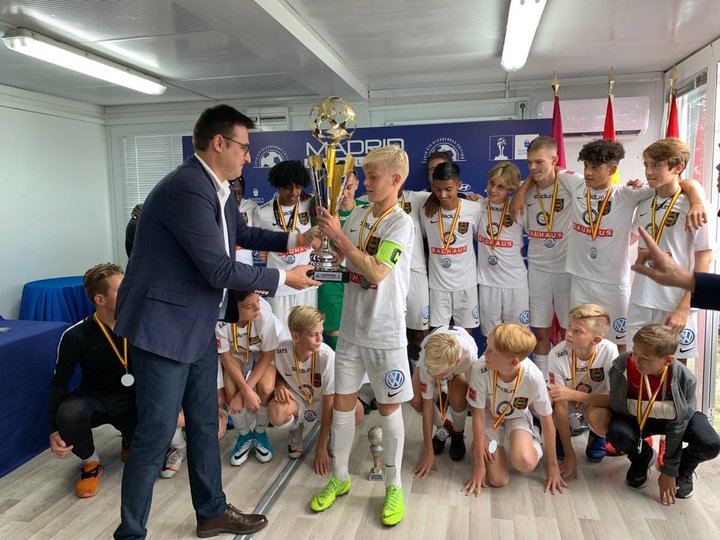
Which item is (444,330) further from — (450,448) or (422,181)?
(422,181)

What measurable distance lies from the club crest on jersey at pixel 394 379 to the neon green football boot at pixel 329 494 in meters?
0.62

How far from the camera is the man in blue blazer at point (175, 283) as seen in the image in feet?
6.24

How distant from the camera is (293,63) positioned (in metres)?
4.81

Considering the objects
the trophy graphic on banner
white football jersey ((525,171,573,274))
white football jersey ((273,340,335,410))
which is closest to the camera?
the trophy graphic on banner

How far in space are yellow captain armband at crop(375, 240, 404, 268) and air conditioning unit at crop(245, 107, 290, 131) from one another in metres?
5.49

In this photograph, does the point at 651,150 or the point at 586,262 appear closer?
the point at 651,150

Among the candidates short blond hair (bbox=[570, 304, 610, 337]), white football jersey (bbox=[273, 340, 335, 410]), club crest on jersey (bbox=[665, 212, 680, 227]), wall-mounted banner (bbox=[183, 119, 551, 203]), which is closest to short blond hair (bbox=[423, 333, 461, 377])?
white football jersey (bbox=[273, 340, 335, 410])

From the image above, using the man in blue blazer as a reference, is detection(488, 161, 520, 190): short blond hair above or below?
above

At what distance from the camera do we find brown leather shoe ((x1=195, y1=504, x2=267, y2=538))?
2.30 metres

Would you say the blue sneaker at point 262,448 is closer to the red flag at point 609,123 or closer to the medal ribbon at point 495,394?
the medal ribbon at point 495,394

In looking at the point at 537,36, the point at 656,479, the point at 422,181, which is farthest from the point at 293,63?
the point at 656,479

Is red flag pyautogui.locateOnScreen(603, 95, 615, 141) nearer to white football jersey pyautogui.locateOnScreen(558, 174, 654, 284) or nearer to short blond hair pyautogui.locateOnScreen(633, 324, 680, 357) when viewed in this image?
white football jersey pyautogui.locateOnScreen(558, 174, 654, 284)

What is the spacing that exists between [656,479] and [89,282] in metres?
3.19

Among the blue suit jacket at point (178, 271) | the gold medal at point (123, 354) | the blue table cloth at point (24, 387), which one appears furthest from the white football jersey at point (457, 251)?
the blue table cloth at point (24, 387)
